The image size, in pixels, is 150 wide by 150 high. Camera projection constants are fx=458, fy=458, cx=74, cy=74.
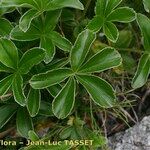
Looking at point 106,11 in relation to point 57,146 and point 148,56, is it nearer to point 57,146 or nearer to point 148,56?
point 148,56

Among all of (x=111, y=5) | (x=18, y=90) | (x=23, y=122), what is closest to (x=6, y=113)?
(x=23, y=122)

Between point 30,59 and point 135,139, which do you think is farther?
point 135,139

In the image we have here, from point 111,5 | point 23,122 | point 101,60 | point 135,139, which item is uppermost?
point 111,5

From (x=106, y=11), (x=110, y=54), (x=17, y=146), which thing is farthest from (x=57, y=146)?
(x=106, y=11)

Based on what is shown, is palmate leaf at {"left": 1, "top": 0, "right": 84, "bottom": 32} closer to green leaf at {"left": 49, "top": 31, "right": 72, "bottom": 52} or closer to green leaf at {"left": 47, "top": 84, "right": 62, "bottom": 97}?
green leaf at {"left": 49, "top": 31, "right": 72, "bottom": 52}

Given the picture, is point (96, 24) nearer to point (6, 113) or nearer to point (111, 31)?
→ point (111, 31)

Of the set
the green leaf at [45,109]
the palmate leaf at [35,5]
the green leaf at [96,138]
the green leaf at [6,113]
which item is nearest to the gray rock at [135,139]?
the green leaf at [96,138]

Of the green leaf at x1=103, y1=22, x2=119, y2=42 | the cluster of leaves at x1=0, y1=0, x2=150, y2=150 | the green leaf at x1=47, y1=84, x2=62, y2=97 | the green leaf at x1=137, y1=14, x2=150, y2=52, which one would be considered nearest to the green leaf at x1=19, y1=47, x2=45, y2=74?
the cluster of leaves at x1=0, y1=0, x2=150, y2=150
